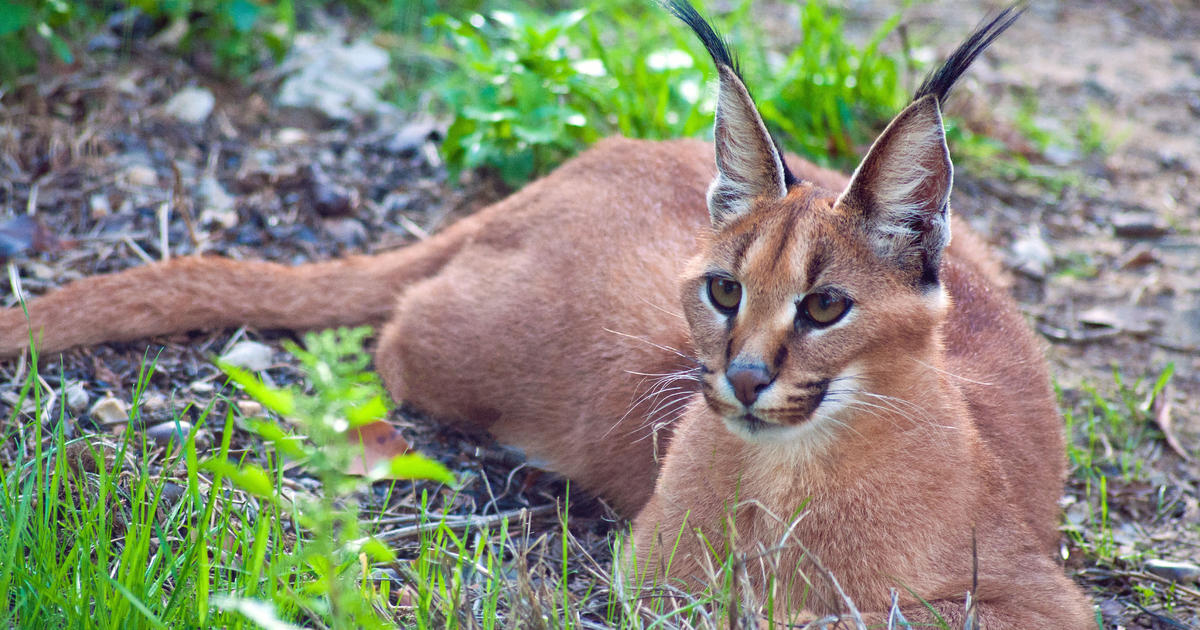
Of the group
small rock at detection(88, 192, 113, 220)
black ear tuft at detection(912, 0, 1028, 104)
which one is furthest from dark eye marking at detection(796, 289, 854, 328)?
small rock at detection(88, 192, 113, 220)

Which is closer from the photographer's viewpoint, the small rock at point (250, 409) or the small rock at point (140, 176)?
the small rock at point (250, 409)

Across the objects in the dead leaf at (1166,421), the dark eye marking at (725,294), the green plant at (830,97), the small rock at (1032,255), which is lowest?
the dead leaf at (1166,421)

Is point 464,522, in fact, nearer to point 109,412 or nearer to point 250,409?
point 250,409

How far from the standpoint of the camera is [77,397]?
3504mm

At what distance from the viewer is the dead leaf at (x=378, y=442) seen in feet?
11.2

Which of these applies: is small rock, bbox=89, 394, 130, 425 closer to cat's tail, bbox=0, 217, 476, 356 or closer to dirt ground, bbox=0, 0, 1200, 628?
dirt ground, bbox=0, 0, 1200, 628

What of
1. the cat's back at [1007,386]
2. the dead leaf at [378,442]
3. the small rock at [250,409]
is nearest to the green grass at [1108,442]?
the cat's back at [1007,386]

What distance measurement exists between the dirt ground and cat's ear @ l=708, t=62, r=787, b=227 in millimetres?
1268

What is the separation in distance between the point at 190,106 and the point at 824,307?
3939 millimetres

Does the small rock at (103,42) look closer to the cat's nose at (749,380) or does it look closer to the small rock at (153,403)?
the small rock at (153,403)

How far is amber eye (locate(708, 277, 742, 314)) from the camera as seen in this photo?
8.38 feet

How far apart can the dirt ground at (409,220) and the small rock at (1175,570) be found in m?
0.02

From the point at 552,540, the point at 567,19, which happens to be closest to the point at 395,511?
the point at 552,540

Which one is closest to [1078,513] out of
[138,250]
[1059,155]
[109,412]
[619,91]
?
[619,91]
